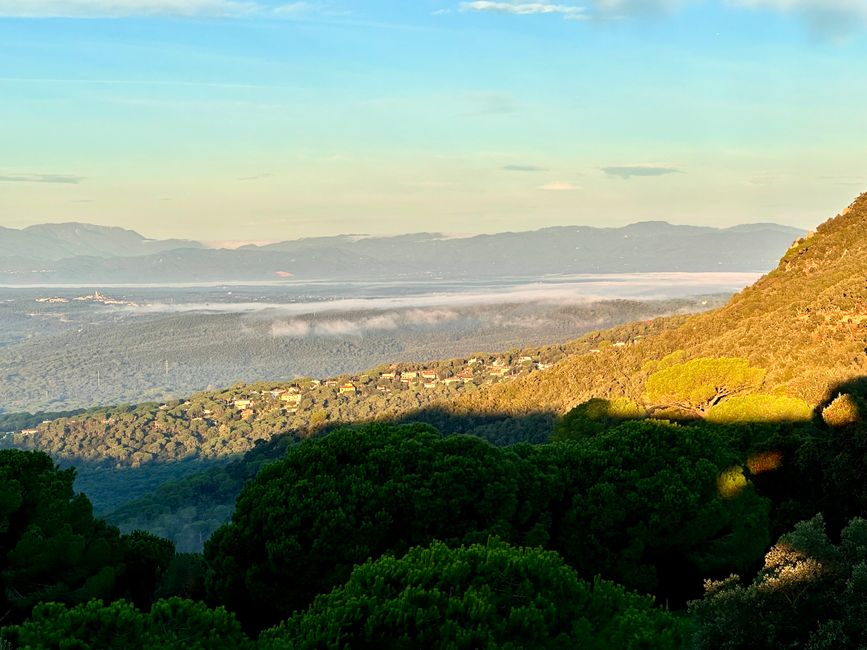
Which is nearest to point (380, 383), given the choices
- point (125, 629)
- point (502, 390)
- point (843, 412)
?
point (502, 390)

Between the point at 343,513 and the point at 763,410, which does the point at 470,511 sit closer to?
the point at 343,513

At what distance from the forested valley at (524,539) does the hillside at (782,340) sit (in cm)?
41

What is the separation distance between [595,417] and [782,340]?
49.0 feet

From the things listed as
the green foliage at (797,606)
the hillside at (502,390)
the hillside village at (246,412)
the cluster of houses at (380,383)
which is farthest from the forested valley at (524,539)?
the cluster of houses at (380,383)

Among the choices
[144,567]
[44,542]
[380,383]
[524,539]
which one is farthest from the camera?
[380,383]

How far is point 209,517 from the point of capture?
265ft

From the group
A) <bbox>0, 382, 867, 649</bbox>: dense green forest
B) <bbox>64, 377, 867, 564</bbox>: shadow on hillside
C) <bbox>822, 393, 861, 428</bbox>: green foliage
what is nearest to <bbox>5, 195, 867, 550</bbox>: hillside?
<bbox>64, 377, 867, 564</bbox>: shadow on hillside

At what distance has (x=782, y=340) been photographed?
47.2 metres

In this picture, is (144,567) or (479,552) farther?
(144,567)

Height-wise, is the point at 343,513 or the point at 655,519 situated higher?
the point at 343,513

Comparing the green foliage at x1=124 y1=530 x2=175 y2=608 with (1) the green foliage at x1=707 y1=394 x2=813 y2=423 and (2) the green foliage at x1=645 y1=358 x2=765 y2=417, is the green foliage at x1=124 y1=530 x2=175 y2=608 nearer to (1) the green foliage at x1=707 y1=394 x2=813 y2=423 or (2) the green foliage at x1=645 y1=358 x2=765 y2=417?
(1) the green foliage at x1=707 y1=394 x2=813 y2=423

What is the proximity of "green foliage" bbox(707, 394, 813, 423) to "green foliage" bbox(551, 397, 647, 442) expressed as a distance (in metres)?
4.46

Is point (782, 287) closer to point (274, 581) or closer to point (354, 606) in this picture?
point (274, 581)

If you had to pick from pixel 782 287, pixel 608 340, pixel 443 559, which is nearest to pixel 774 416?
pixel 443 559
